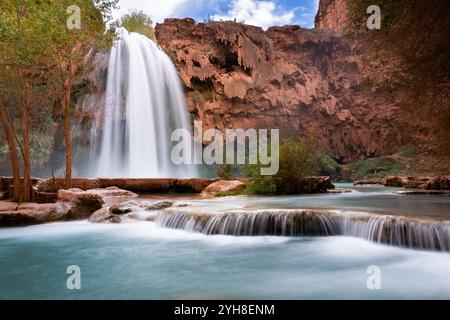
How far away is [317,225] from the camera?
816cm

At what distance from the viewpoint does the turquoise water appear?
15.9 ft

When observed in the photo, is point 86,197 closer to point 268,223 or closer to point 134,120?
point 268,223

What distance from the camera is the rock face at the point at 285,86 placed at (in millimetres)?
33219

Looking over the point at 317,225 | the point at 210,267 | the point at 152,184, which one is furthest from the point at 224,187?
the point at 210,267

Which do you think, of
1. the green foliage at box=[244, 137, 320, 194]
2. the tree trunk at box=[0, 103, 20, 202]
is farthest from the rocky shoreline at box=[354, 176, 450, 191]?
the tree trunk at box=[0, 103, 20, 202]

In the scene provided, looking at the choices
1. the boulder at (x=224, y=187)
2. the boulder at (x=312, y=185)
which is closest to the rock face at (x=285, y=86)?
the boulder at (x=224, y=187)

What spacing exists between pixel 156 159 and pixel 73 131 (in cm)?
690

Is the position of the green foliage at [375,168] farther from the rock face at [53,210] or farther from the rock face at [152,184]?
the rock face at [53,210]

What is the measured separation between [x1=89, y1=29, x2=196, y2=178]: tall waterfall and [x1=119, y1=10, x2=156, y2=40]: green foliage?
47.1 ft

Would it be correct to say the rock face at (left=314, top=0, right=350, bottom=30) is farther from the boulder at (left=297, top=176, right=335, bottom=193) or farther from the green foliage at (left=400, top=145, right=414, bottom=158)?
the boulder at (left=297, top=176, right=335, bottom=193)

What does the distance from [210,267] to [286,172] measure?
11085 millimetres

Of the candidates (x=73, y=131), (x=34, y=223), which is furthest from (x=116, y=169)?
(x=34, y=223)

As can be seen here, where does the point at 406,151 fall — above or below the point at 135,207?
above
